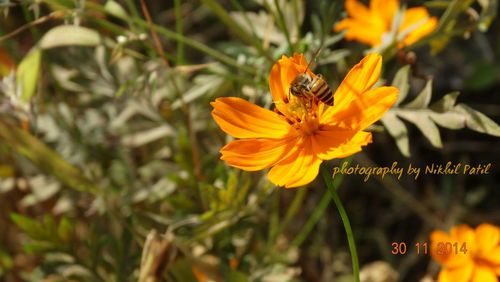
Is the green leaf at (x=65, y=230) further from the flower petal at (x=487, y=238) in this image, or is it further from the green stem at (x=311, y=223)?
the flower petal at (x=487, y=238)

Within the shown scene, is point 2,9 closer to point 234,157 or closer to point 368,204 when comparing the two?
point 234,157

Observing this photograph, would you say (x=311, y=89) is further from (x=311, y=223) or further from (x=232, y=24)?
(x=311, y=223)

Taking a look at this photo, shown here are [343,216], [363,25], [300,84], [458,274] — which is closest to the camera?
[343,216]

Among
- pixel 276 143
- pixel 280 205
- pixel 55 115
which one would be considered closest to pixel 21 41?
pixel 55 115

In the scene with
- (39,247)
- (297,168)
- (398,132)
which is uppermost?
(297,168)

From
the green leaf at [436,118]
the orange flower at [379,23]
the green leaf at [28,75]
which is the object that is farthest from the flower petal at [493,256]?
the green leaf at [28,75]

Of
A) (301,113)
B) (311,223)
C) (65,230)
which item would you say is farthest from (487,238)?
(65,230)

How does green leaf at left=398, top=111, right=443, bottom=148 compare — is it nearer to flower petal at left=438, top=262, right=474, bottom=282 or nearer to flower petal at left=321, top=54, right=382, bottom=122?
flower petal at left=321, top=54, right=382, bottom=122
